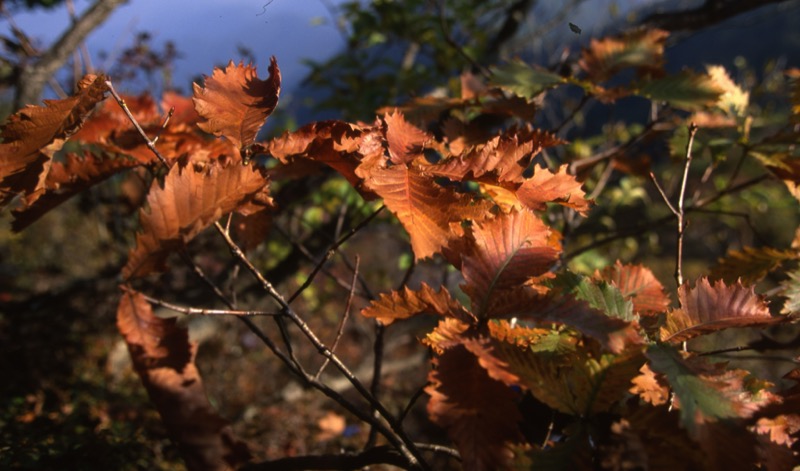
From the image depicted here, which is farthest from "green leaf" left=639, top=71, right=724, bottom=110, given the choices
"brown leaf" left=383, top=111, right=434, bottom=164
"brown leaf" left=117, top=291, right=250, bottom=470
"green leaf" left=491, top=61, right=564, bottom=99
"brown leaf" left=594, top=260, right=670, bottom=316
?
"brown leaf" left=117, top=291, right=250, bottom=470

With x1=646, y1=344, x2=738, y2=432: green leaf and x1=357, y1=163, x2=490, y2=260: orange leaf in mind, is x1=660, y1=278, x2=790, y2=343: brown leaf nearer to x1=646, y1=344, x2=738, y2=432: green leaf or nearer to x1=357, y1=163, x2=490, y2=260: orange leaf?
x1=646, y1=344, x2=738, y2=432: green leaf

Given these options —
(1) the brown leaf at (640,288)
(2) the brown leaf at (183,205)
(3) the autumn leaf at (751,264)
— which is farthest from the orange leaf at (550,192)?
(3) the autumn leaf at (751,264)

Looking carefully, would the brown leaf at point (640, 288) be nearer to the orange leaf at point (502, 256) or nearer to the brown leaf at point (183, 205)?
the orange leaf at point (502, 256)

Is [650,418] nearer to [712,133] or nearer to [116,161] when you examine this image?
[116,161]

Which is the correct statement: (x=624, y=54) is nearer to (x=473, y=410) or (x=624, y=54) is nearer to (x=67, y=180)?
Answer: (x=473, y=410)

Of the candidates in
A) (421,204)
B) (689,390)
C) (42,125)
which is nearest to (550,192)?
(421,204)

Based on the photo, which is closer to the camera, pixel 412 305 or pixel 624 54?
pixel 412 305
